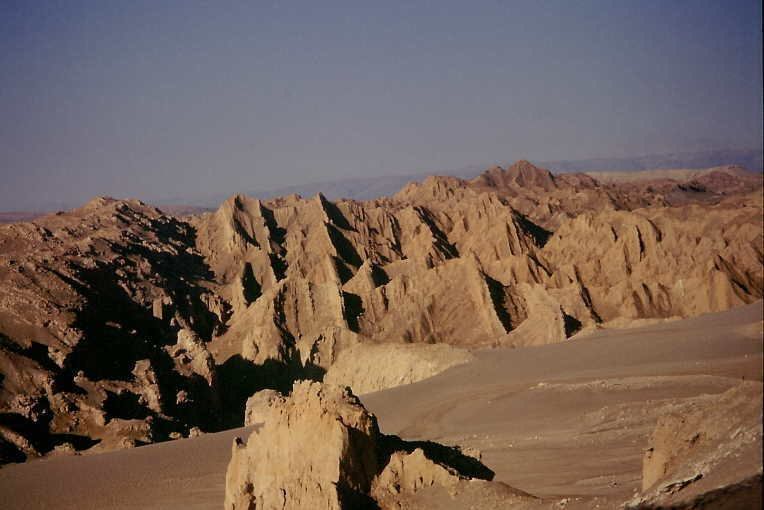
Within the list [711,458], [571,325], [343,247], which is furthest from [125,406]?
[343,247]

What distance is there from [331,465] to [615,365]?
18120mm

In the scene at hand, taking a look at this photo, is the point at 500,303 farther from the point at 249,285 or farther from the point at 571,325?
the point at 249,285

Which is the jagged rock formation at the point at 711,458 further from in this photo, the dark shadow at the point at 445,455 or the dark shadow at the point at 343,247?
the dark shadow at the point at 343,247

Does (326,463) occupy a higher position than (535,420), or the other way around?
(326,463)

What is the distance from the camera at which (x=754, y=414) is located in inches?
331

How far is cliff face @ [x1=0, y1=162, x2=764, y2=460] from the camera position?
35312 mm

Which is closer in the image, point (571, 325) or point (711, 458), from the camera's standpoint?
point (711, 458)

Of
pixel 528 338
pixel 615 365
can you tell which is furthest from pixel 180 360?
pixel 615 365

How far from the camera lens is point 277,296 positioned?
165ft

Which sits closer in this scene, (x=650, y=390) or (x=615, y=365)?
(x=650, y=390)

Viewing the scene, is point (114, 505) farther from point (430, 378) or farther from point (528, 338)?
point (528, 338)

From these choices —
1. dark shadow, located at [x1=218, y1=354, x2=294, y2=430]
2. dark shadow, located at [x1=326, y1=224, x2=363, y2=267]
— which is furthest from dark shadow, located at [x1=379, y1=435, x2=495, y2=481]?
dark shadow, located at [x1=326, y1=224, x2=363, y2=267]

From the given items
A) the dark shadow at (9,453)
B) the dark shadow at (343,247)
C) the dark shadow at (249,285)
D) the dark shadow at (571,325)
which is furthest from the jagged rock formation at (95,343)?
the dark shadow at (571,325)

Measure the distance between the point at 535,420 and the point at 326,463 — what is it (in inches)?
469
